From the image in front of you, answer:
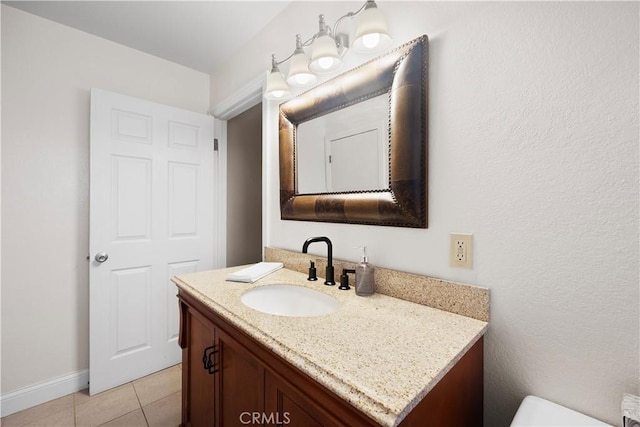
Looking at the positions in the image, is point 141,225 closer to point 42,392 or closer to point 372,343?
point 42,392

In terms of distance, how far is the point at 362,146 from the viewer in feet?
3.89

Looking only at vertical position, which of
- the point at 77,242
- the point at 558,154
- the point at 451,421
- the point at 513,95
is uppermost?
the point at 513,95

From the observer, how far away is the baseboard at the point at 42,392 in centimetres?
158

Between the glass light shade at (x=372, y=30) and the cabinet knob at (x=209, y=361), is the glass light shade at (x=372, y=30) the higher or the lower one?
the higher one

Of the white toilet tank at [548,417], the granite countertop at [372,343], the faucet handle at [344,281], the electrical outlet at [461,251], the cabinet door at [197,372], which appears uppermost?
the electrical outlet at [461,251]

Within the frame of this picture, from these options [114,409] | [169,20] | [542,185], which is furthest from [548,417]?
[169,20]

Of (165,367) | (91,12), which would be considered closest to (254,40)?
(91,12)

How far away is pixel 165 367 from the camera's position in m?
2.03

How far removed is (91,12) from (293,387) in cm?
224

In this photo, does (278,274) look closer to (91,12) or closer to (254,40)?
(254,40)

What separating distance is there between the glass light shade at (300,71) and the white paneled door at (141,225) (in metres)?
1.18

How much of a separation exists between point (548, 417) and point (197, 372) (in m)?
1.22

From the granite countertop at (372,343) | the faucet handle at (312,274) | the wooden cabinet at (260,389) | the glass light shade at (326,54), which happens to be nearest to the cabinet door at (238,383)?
the wooden cabinet at (260,389)

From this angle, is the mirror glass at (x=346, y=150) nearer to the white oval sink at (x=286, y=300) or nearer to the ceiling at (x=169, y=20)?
the white oval sink at (x=286, y=300)
